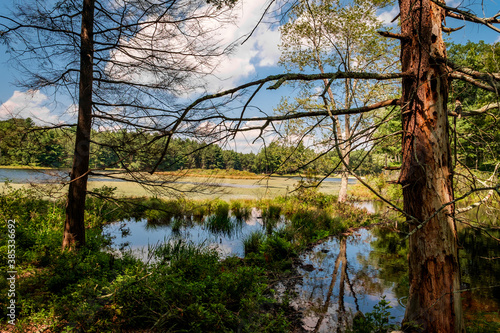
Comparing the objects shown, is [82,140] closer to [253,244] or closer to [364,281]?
[253,244]

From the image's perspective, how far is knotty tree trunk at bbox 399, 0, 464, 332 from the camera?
2.40 meters

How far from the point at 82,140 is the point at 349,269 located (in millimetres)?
6629

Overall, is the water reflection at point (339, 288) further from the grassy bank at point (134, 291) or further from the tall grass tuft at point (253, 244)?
the tall grass tuft at point (253, 244)

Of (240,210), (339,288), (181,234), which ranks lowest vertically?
(181,234)

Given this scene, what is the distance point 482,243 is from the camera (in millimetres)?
9102

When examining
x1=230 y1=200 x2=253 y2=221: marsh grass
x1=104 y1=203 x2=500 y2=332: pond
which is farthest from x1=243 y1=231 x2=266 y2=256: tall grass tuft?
x1=230 y1=200 x2=253 y2=221: marsh grass

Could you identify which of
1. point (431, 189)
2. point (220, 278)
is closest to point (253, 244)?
point (220, 278)

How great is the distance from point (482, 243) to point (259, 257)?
8415 millimetres

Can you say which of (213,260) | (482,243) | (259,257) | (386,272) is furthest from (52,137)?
(482,243)

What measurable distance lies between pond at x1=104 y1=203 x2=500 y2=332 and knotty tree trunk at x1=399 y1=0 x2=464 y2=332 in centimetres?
30

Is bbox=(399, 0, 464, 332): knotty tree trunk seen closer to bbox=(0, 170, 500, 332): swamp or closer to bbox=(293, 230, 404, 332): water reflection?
bbox=(0, 170, 500, 332): swamp

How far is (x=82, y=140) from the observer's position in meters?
5.27

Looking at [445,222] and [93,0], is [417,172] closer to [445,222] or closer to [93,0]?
[445,222]

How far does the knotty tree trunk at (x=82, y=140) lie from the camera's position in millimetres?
5242
